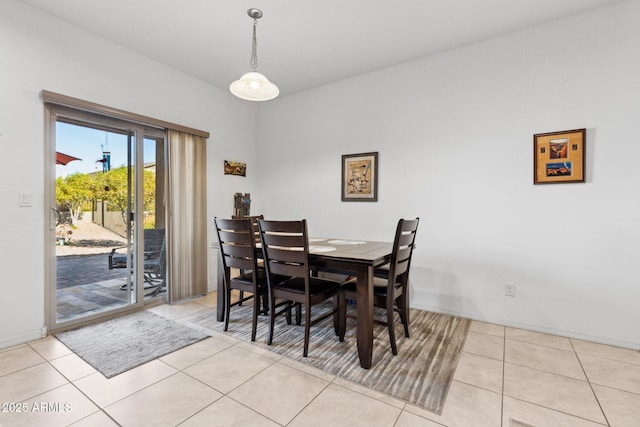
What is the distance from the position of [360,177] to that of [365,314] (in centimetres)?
198

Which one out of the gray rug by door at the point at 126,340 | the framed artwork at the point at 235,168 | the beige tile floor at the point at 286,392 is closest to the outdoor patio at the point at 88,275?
the gray rug by door at the point at 126,340

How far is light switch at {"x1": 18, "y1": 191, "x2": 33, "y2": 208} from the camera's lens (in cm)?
235

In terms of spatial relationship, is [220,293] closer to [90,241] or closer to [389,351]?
[90,241]

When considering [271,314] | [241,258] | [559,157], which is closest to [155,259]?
[241,258]

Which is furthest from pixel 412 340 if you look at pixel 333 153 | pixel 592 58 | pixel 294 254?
pixel 592 58

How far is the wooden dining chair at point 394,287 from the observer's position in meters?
2.09

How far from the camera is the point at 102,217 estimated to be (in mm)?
2994

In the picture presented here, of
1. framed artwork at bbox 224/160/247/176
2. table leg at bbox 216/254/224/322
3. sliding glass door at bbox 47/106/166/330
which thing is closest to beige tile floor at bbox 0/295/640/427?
table leg at bbox 216/254/224/322

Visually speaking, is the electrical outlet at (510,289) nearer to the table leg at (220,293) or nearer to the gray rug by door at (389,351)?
the gray rug by door at (389,351)

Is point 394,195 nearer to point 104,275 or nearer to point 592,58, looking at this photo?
point 592,58

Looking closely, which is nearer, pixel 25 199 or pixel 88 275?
pixel 25 199

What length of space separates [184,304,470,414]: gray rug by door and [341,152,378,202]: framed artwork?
139 centimetres

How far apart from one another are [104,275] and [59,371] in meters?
1.81

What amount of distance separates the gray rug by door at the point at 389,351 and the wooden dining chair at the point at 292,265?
0.21 metres
